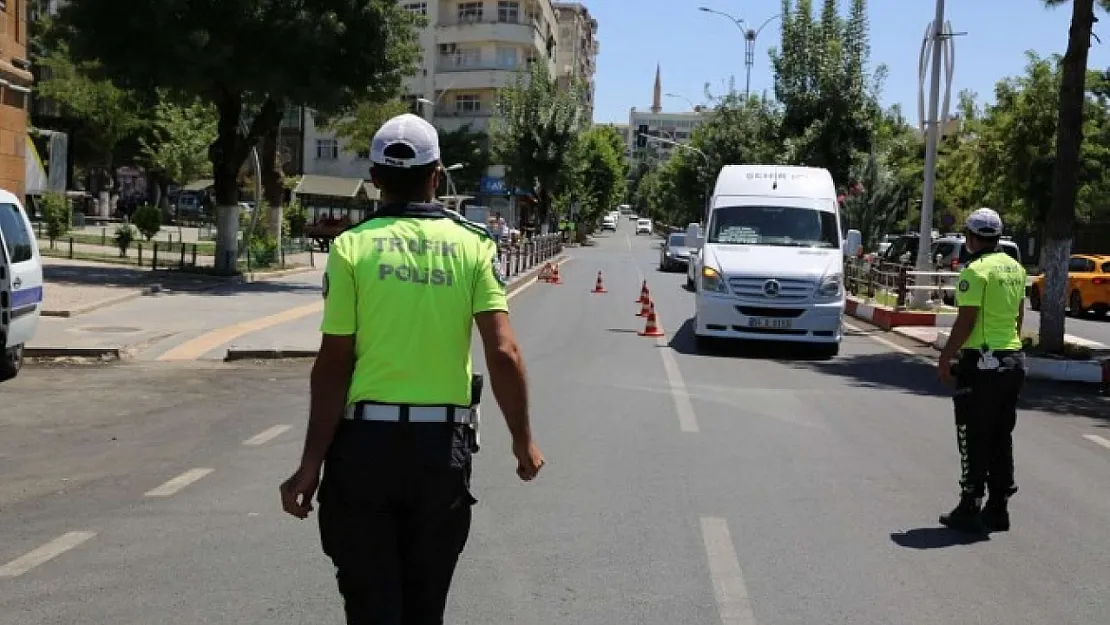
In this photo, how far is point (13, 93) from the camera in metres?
23.7

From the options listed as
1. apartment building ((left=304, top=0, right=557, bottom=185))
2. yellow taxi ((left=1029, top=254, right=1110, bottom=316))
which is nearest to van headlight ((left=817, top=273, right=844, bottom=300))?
yellow taxi ((left=1029, top=254, right=1110, bottom=316))

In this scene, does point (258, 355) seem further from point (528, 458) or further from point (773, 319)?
point (528, 458)

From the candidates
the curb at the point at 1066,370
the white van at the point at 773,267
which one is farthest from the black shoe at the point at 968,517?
the white van at the point at 773,267

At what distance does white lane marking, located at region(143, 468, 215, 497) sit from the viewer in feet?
24.9

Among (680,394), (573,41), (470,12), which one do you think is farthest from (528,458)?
(573,41)

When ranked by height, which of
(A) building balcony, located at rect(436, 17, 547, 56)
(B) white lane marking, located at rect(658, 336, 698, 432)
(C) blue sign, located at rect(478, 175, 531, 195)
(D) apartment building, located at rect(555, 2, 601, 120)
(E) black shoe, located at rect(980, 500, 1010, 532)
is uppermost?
(D) apartment building, located at rect(555, 2, 601, 120)

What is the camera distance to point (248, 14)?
26.1 meters

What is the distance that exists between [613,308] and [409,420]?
2173 centimetres

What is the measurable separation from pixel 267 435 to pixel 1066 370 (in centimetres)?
1028

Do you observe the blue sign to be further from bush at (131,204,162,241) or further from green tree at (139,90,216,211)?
bush at (131,204,162,241)

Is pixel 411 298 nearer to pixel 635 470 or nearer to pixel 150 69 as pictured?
pixel 635 470

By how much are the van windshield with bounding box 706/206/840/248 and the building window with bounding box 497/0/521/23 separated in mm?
61522

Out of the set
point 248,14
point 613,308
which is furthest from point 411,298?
point 248,14

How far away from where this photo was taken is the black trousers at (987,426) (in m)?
7.05
